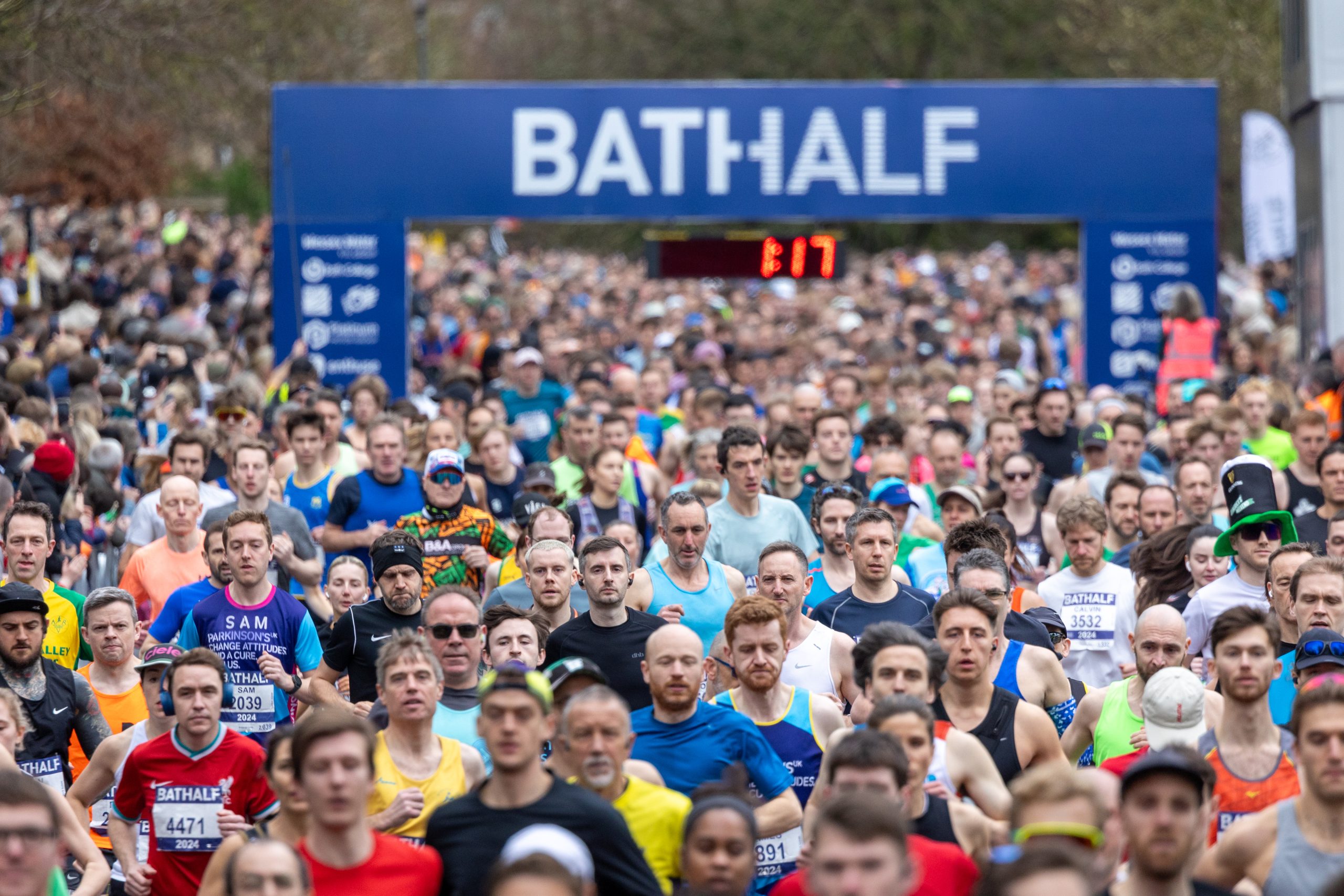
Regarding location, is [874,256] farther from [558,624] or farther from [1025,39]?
[558,624]

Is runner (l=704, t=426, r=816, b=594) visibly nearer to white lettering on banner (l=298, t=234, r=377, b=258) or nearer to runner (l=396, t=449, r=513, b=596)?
runner (l=396, t=449, r=513, b=596)

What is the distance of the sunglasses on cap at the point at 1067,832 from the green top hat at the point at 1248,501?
175 inches

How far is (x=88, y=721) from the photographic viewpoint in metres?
8.28

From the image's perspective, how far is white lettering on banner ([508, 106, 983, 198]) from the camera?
20.0 meters

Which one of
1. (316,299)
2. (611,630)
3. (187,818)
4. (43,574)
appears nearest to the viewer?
(187,818)

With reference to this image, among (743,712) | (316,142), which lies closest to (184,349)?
(316,142)

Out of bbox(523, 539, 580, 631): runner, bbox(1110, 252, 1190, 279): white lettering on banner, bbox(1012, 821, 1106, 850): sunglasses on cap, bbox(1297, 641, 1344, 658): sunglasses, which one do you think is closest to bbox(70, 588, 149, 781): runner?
bbox(523, 539, 580, 631): runner

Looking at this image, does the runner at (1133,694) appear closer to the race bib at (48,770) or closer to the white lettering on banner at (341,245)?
the race bib at (48,770)

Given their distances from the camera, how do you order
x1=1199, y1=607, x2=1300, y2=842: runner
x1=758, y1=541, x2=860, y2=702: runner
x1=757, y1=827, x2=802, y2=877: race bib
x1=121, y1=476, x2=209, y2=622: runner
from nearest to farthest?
1. x1=1199, y1=607, x2=1300, y2=842: runner
2. x1=757, y1=827, x2=802, y2=877: race bib
3. x1=758, y1=541, x2=860, y2=702: runner
4. x1=121, y1=476, x2=209, y2=622: runner

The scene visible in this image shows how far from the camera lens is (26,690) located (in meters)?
8.20

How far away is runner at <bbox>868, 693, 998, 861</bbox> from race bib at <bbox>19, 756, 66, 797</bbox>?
3.47 meters

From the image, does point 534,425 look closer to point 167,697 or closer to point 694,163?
point 694,163

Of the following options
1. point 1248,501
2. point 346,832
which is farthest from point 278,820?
point 1248,501

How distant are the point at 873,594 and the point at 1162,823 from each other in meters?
3.85
